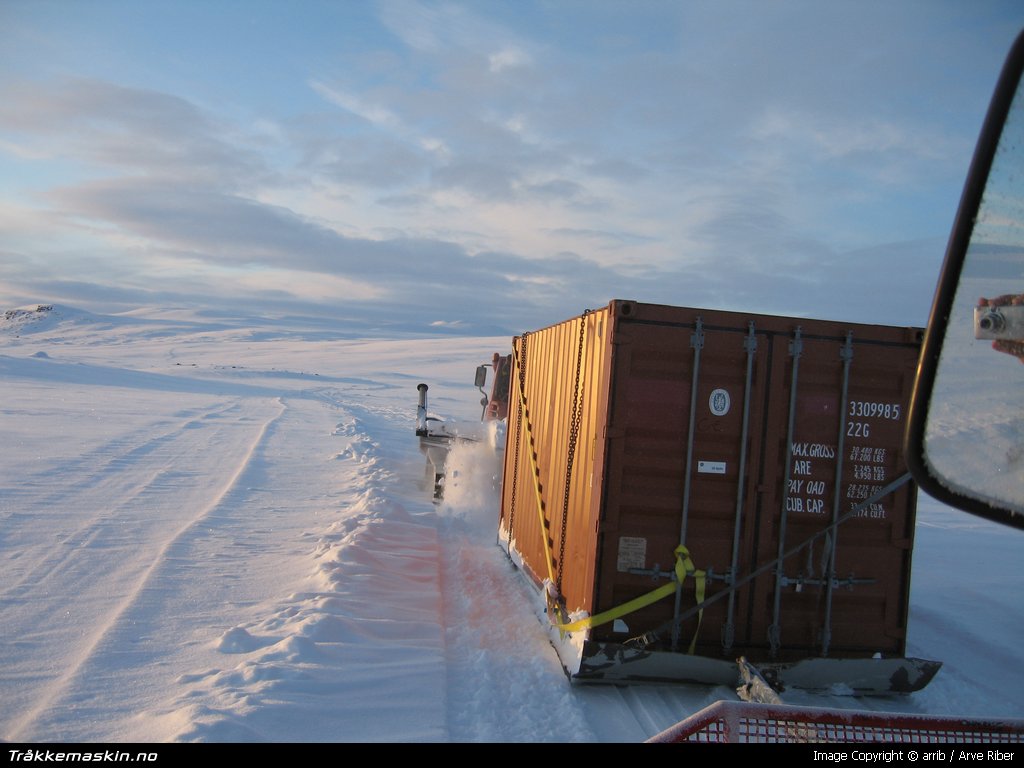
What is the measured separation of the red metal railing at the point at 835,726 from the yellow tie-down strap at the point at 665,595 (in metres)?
2.94

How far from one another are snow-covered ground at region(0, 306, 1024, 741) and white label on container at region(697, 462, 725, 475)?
171 cm

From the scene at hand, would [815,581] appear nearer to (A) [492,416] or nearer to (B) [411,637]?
(B) [411,637]

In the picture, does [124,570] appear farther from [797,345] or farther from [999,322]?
[999,322]

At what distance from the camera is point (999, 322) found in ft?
5.99

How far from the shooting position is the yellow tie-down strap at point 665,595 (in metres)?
6.02

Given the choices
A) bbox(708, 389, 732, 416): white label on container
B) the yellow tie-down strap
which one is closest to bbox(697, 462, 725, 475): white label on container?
bbox(708, 389, 732, 416): white label on container

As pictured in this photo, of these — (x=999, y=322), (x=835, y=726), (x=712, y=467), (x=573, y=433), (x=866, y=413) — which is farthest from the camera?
(x=573, y=433)

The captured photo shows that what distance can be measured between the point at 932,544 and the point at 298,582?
31.9 ft

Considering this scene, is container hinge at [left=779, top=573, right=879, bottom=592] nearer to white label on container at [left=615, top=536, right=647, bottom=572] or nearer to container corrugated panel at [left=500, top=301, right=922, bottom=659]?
container corrugated panel at [left=500, top=301, right=922, bottom=659]

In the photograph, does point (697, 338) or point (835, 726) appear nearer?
point (835, 726)

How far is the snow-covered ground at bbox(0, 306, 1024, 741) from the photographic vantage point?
5129 millimetres

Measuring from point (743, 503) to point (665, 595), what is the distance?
0.95 metres

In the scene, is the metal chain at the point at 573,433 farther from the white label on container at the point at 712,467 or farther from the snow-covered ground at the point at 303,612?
the white label on container at the point at 712,467

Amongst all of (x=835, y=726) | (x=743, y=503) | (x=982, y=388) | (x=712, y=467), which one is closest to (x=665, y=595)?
(x=743, y=503)
